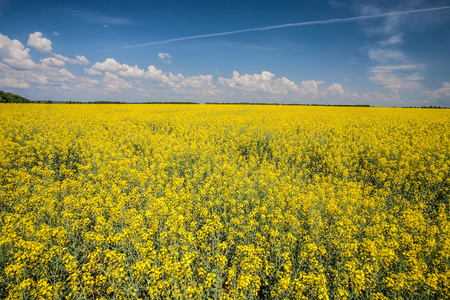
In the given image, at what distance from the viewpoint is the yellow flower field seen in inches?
124

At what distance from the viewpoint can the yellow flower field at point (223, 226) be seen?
3.14m

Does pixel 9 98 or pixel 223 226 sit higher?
pixel 9 98

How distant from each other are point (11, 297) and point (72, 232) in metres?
1.36

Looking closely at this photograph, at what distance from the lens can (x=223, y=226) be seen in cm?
450

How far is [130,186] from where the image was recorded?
6781 millimetres

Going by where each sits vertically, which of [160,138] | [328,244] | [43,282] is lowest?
[328,244]

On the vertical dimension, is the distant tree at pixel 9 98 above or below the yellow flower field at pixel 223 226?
above

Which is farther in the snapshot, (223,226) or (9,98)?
(9,98)

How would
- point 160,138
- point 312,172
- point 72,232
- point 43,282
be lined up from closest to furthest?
1. point 43,282
2. point 72,232
3. point 312,172
4. point 160,138

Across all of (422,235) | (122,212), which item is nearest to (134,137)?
(122,212)

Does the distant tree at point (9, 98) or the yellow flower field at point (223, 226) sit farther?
the distant tree at point (9, 98)

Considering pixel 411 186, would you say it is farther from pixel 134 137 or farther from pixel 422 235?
pixel 134 137

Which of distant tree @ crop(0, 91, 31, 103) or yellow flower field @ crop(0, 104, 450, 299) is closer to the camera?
yellow flower field @ crop(0, 104, 450, 299)

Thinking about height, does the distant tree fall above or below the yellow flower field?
above
